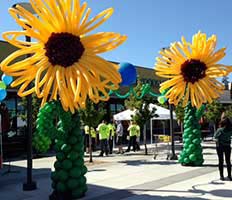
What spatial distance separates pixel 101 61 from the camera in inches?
193

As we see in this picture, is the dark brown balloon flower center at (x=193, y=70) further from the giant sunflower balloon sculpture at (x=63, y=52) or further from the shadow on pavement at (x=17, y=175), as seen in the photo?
the shadow on pavement at (x=17, y=175)

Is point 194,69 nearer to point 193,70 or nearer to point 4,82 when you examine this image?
point 193,70

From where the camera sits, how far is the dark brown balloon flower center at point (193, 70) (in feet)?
22.6

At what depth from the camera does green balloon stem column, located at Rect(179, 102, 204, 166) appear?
1191 centimetres

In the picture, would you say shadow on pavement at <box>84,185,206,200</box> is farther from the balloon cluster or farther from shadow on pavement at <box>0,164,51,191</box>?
the balloon cluster

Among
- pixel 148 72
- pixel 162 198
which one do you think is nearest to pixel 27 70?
pixel 162 198

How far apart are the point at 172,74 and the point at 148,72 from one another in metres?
26.1

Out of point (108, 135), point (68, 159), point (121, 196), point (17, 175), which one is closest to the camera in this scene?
point (68, 159)

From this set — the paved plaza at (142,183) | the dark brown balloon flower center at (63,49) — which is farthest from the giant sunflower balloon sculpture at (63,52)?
the paved plaza at (142,183)

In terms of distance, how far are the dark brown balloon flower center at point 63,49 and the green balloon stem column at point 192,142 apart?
7983mm

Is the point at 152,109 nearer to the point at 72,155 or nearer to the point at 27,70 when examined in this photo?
the point at 72,155

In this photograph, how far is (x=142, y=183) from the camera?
934 centimetres

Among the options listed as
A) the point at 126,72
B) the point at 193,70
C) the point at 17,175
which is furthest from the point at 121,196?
the point at 17,175

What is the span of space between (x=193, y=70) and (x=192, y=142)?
5486 mm
